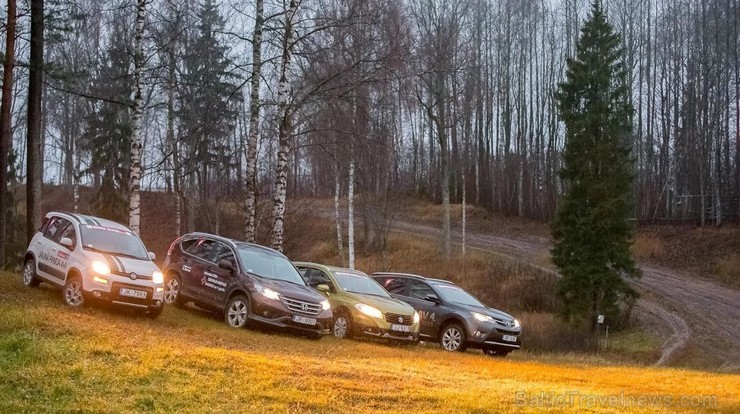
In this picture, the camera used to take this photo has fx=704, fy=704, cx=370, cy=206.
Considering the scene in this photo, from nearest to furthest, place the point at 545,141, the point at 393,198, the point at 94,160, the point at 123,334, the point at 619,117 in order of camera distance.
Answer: the point at 123,334 < the point at 619,117 < the point at 94,160 < the point at 393,198 < the point at 545,141

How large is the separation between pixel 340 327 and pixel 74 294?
5.47 metres

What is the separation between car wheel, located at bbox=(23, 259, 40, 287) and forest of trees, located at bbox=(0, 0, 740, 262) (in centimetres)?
363

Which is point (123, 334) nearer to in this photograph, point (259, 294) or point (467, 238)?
point (259, 294)

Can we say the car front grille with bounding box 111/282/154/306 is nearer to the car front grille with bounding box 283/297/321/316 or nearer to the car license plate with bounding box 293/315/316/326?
the car front grille with bounding box 283/297/321/316

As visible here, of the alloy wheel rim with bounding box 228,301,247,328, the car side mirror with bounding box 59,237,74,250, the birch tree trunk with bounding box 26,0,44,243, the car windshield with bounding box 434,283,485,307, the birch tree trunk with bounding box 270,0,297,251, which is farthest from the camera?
the birch tree trunk with bounding box 26,0,44,243

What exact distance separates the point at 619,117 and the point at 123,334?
20.3m

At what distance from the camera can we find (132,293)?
13.1 meters

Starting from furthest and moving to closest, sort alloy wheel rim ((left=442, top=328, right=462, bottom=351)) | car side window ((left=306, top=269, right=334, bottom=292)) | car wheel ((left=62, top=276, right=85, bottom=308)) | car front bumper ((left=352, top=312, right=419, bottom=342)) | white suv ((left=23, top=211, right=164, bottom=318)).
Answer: alloy wheel rim ((left=442, top=328, right=462, bottom=351)) < car side window ((left=306, top=269, right=334, bottom=292)) < car front bumper ((left=352, top=312, right=419, bottom=342)) < car wheel ((left=62, top=276, right=85, bottom=308)) < white suv ((left=23, top=211, right=164, bottom=318))

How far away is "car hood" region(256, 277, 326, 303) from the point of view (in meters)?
14.1

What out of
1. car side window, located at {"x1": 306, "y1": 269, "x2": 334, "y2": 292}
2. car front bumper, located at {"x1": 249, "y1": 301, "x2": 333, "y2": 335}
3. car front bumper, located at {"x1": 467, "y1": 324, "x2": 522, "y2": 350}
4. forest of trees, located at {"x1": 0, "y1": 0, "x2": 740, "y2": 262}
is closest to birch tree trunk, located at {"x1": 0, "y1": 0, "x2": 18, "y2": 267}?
forest of trees, located at {"x1": 0, "y1": 0, "x2": 740, "y2": 262}

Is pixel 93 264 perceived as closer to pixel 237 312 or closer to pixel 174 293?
pixel 237 312

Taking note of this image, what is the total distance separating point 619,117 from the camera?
2561 cm

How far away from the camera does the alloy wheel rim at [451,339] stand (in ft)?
54.2

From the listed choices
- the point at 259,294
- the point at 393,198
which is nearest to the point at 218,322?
the point at 259,294
